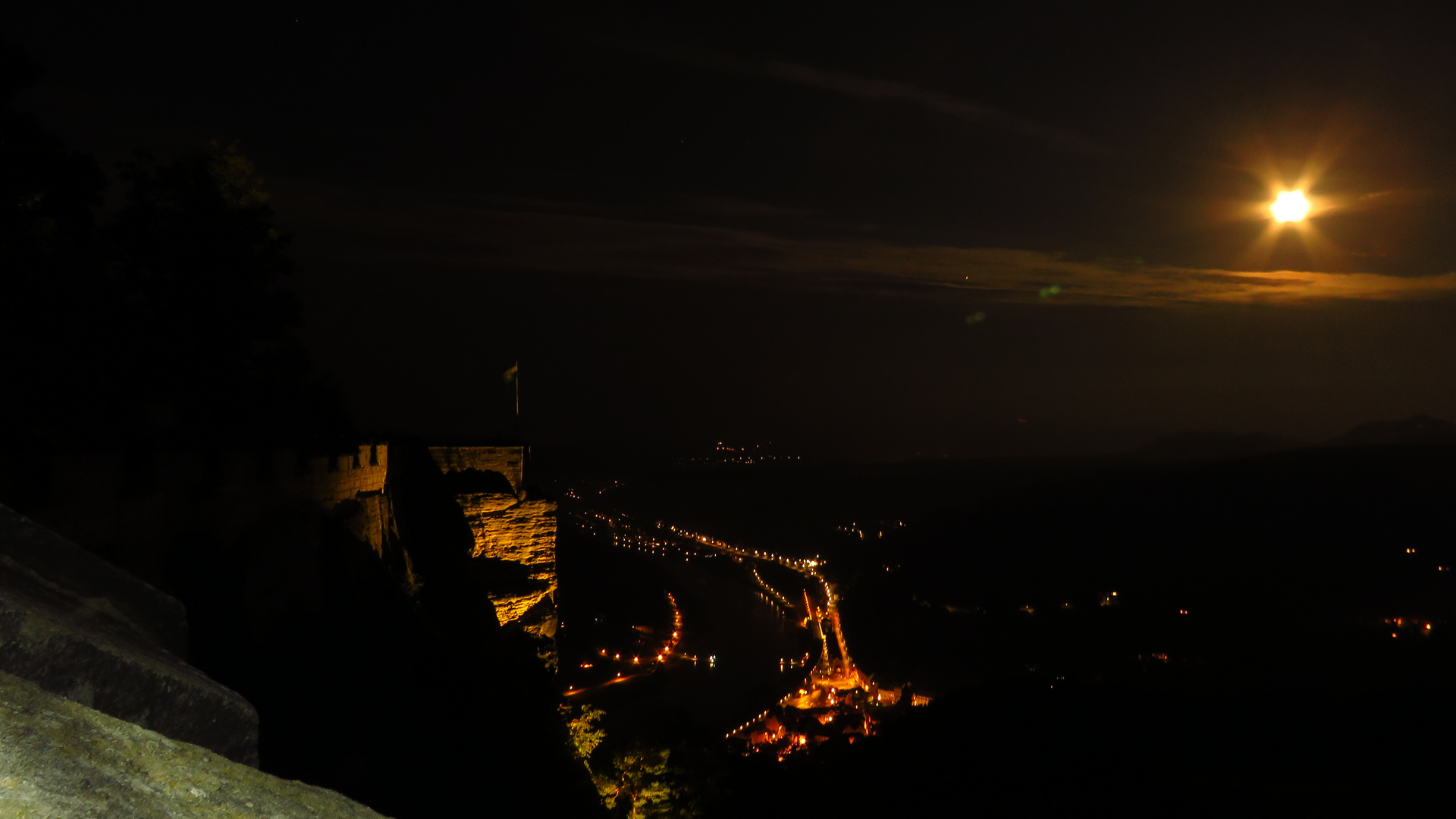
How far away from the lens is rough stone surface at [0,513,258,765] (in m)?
1.58

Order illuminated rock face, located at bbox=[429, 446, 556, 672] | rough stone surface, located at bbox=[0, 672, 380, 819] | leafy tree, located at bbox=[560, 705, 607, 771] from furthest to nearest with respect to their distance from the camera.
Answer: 1. illuminated rock face, located at bbox=[429, 446, 556, 672]
2. leafy tree, located at bbox=[560, 705, 607, 771]
3. rough stone surface, located at bbox=[0, 672, 380, 819]

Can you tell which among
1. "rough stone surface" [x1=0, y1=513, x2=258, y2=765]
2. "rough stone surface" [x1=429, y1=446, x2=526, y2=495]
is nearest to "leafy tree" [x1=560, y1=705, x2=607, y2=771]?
"rough stone surface" [x1=429, y1=446, x2=526, y2=495]

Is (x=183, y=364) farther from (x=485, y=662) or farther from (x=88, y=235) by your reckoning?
(x=485, y=662)

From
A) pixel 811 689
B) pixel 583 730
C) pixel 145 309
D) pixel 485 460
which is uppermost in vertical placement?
pixel 145 309

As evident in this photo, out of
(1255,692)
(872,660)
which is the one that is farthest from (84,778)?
(872,660)

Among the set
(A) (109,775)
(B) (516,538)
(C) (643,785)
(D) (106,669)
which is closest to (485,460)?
(B) (516,538)

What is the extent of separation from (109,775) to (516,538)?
21724mm

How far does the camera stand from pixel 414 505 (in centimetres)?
2083

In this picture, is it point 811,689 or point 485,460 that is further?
point 811,689

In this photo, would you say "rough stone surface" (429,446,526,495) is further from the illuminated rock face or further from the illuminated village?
the illuminated village

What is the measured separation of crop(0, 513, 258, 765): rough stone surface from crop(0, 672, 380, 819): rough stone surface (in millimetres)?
201

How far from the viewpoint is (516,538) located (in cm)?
2222

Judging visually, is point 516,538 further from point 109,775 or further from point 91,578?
point 109,775

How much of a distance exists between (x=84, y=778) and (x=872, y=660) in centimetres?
9936
